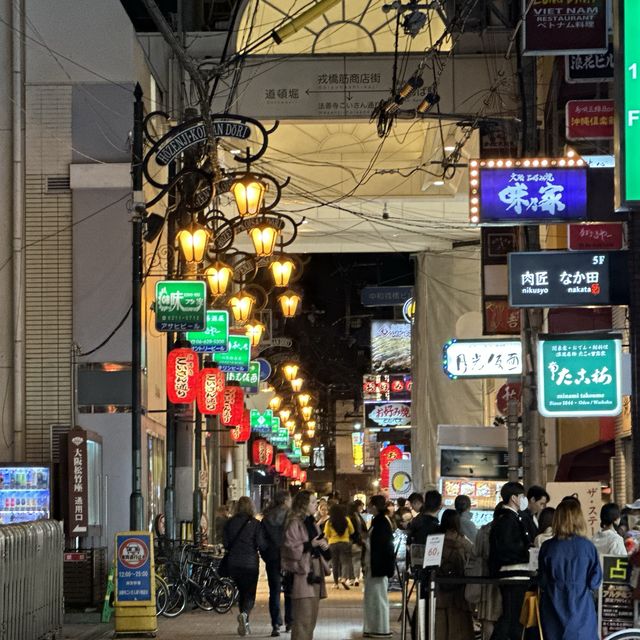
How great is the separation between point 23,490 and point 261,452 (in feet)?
112

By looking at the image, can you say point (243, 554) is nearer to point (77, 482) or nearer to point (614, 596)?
point (77, 482)

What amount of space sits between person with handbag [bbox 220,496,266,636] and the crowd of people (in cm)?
1

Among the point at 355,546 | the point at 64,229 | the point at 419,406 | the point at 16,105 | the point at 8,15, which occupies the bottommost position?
the point at 355,546

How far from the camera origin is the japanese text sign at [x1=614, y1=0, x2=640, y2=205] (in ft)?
33.4

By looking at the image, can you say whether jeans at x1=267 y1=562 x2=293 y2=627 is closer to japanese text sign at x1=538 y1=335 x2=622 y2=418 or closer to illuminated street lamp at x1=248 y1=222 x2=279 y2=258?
japanese text sign at x1=538 y1=335 x2=622 y2=418

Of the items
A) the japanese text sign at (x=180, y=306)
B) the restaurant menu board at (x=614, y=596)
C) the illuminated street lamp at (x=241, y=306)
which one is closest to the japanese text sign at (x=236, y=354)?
the illuminated street lamp at (x=241, y=306)

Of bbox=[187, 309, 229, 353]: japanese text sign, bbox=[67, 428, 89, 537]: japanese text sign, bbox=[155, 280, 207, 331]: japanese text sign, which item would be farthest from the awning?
bbox=[67, 428, 89, 537]: japanese text sign

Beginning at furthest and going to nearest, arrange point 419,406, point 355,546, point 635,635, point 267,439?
point 267,439 → point 419,406 → point 355,546 → point 635,635

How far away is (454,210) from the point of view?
37406mm

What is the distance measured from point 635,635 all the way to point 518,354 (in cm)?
1240

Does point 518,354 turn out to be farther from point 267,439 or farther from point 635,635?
point 267,439

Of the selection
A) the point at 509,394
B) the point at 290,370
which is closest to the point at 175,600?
the point at 509,394

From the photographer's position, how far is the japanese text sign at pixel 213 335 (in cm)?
2836

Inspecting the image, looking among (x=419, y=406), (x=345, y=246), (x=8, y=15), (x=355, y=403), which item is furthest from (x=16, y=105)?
(x=355, y=403)
